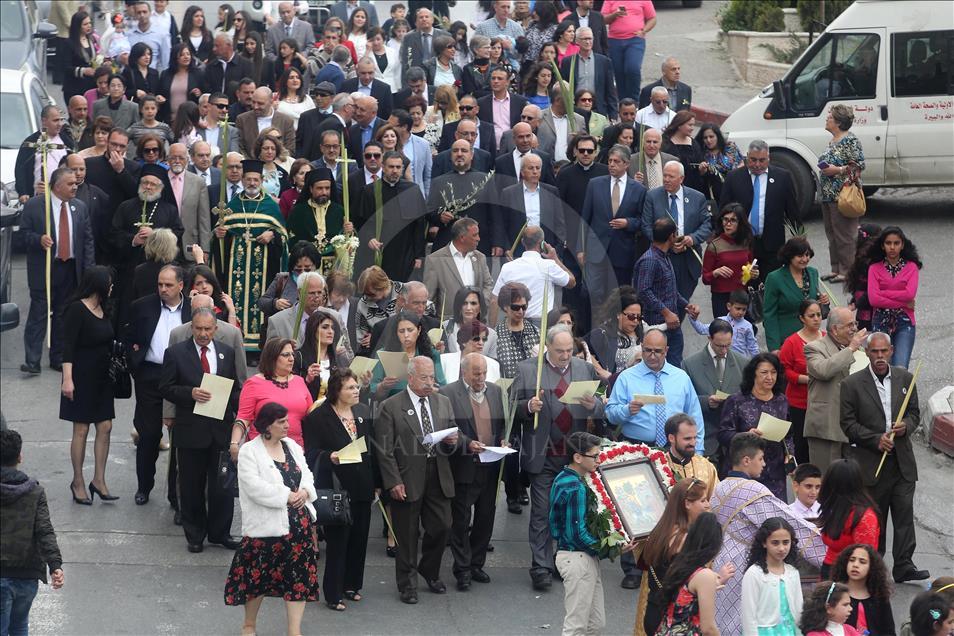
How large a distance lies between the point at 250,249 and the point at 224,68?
6295mm

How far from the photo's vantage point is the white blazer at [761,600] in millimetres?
9609

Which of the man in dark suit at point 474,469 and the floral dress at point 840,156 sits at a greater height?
the floral dress at point 840,156

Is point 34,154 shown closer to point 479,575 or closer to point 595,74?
point 595,74

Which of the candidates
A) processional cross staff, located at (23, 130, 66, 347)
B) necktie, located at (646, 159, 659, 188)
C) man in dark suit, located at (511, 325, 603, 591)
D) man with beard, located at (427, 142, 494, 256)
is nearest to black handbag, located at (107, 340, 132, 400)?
processional cross staff, located at (23, 130, 66, 347)

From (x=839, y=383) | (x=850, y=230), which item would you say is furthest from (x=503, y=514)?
(x=850, y=230)

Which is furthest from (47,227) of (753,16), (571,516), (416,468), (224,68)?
(753,16)

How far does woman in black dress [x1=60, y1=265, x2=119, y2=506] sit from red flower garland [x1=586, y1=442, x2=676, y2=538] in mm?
4431

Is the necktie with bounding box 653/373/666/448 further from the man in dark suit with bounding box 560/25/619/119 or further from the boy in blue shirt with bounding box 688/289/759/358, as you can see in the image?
the man in dark suit with bounding box 560/25/619/119

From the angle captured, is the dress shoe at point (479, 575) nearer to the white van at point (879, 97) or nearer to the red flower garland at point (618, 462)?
the red flower garland at point (618, 462)

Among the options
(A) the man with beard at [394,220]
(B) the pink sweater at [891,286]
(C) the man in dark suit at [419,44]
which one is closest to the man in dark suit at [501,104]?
(A) the man with beard at [394,220]

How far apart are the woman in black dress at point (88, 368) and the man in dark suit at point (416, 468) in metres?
2.65

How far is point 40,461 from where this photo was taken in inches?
559

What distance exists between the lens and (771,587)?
31.6ft

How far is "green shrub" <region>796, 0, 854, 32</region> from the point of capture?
26500 mm
